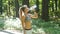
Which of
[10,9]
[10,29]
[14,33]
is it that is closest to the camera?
[14,33]

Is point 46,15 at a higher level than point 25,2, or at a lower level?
lower

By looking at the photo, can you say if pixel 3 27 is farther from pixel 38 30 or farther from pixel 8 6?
pixel 8 6

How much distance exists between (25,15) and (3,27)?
8.78m

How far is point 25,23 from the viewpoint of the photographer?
6922mm

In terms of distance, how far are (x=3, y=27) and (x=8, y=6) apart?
33.4m

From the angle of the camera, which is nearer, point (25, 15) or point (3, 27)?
point (25, 15)

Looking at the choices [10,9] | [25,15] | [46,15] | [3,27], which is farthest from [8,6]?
[25,15]

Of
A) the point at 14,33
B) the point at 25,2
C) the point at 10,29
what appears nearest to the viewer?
the point at 14,33

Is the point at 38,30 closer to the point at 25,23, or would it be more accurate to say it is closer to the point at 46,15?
the point at 25,23

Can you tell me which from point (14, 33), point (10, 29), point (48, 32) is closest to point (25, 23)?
point (48, 32)

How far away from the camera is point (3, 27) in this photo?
15492mm

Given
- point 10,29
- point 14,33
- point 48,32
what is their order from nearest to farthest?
point 48,32 < point 14,33 < point 10,29

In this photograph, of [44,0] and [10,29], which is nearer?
[10,29]

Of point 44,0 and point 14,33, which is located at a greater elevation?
point 44,0
